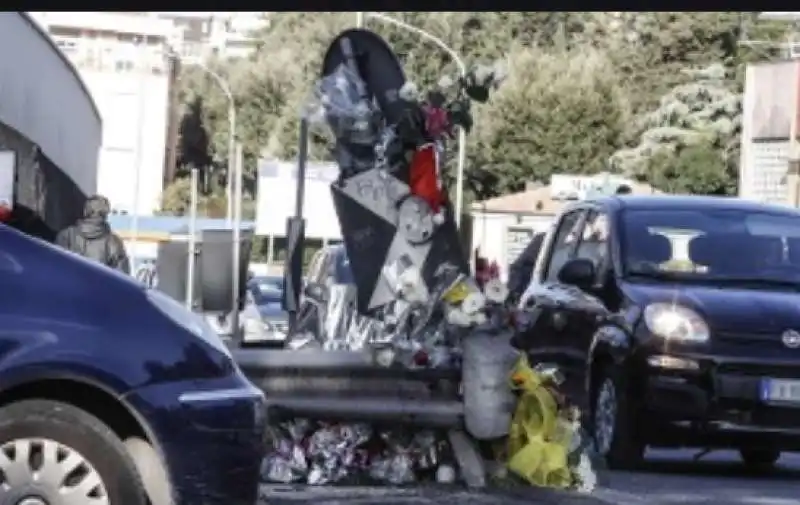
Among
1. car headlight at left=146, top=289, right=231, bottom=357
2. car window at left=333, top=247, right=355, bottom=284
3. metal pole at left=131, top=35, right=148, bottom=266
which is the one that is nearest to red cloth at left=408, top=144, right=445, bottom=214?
car headlight at left=146, top=289, right=231, bottom=357

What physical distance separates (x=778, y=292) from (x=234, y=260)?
1589 centimetres

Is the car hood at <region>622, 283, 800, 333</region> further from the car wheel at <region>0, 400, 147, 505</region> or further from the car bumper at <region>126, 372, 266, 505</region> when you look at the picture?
the car wheel at <region>0, 400, 147, 505</region>

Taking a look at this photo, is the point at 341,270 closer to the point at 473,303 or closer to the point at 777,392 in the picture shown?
the point at 777,392

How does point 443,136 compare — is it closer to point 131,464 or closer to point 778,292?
point 778,292

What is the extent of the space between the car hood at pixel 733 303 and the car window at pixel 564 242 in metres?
1.60

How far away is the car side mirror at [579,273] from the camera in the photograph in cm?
1236

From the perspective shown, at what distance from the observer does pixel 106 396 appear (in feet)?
23.3

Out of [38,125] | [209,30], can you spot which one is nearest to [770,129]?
[38,125]

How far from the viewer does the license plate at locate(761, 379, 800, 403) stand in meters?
11.3

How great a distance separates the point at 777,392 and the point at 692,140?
56.0 metres

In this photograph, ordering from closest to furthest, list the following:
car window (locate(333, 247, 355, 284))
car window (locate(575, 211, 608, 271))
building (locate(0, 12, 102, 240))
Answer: car window (locate(575, 211, 608, 271))
car window (locate(333, 247, 355, 284))
building (locate(0, 12, 102, 240))

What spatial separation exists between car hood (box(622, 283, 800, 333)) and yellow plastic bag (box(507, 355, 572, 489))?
1.68m

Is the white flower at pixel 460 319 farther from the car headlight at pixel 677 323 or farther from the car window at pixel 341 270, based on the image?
the car window at pixel 341 270

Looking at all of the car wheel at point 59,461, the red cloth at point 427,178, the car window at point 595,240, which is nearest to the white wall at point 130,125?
the car window at point 595,240
